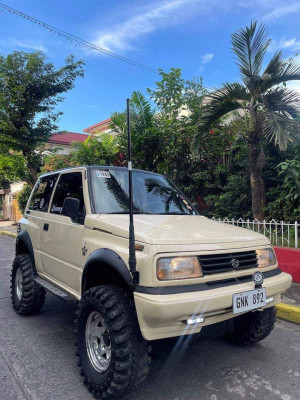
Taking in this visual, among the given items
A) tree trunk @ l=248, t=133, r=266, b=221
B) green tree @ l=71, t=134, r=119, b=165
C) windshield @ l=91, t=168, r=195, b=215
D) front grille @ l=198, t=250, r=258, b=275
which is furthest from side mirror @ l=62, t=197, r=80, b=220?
green tree @ l=71, t=134, r=119, b=165

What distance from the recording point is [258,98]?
20.8ft

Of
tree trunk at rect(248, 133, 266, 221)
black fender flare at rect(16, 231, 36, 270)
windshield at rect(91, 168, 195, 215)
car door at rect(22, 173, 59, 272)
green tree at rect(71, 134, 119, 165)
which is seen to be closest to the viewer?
windshield at rect(91, 168, 195, 215)

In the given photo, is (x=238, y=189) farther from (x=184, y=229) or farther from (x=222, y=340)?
(x=184, y=229)

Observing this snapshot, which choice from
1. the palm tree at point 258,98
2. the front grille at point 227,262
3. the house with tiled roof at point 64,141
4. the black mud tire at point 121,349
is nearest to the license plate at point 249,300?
the front grille at point 227,262

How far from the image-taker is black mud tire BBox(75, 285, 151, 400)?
2232 mm

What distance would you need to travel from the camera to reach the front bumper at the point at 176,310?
206cm

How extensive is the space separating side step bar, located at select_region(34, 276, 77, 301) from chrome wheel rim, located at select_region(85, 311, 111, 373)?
46cm

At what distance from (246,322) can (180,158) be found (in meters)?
6.10

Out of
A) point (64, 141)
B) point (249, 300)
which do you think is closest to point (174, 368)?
point (249, 300)

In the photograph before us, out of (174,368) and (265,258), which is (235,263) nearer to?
(265,258)

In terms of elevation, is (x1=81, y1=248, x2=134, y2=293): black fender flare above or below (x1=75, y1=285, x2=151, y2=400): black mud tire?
above

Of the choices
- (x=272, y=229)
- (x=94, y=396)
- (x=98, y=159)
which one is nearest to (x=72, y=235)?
(x=94, y=396)

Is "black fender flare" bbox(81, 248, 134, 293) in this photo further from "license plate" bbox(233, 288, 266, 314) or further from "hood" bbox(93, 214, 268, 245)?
"license plate" bbox(233, 288, 266, 314)

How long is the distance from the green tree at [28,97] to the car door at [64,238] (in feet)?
31.4
